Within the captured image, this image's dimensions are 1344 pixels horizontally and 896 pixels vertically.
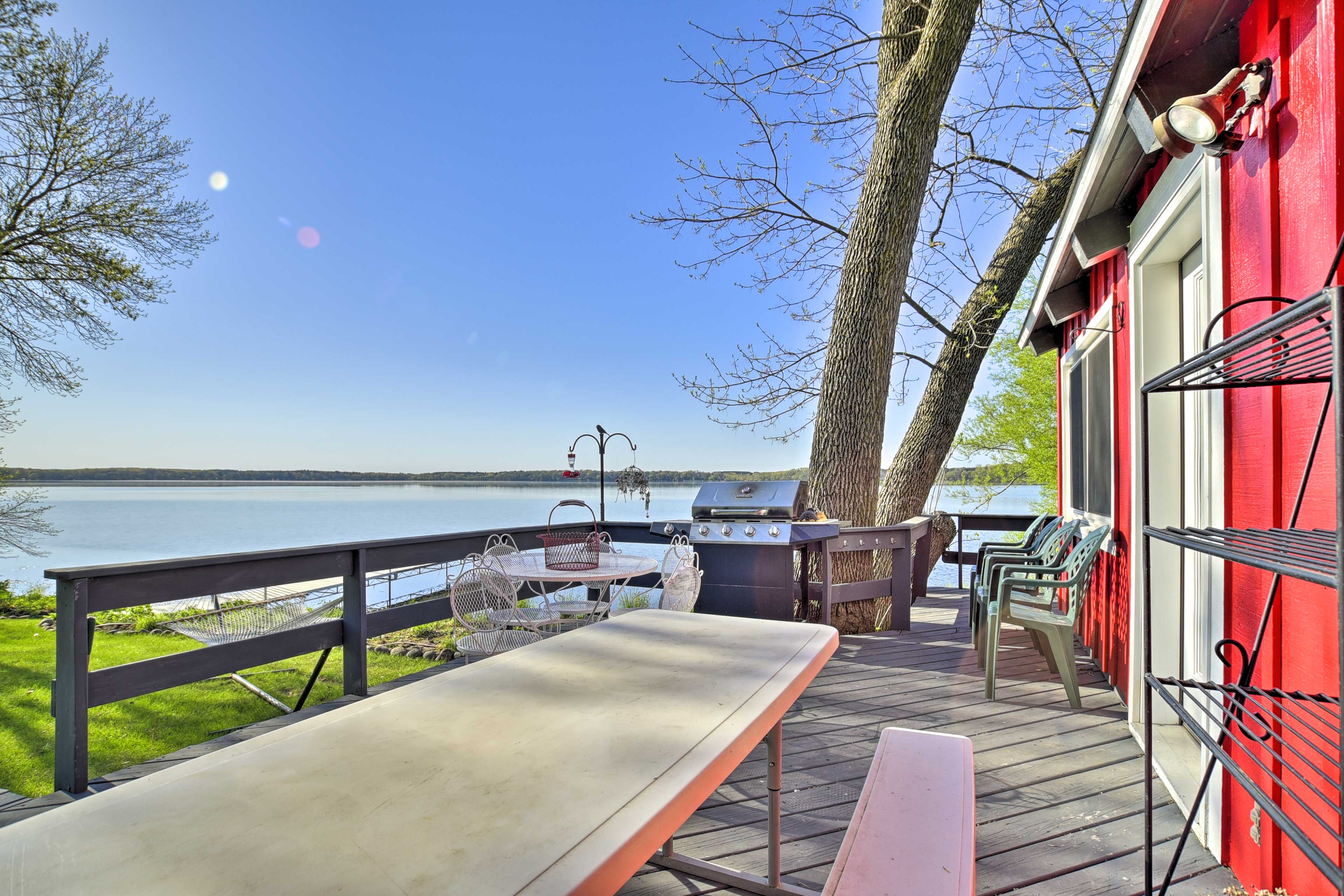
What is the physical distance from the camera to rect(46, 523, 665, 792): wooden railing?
2467mm

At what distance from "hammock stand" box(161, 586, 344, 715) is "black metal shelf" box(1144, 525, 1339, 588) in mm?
3759

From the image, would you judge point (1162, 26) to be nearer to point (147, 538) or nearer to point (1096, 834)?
point (1096, 834)

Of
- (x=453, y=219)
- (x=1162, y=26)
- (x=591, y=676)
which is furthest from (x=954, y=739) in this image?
(x=453, y=219)

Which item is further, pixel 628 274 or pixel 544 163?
pixel 628 274

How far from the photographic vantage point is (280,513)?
33219 mm

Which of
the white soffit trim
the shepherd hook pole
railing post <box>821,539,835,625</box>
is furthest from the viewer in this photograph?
the shepherd hook pole

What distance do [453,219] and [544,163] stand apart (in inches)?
136

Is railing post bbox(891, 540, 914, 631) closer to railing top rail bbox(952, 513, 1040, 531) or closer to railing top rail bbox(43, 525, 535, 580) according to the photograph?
railing top rail bbox(952, 513, 1040, 531)

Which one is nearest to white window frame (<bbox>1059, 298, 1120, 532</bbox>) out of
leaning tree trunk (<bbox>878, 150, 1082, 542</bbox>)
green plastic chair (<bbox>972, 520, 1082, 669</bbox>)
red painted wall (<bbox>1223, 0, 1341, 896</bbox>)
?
green plastic chair (<bbox>972, 520, 1082, 669</bbox>)

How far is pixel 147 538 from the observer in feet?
63.5

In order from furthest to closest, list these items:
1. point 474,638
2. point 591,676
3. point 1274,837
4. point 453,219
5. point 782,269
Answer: point 453,219, point 782,269, point 474,638, point 1274,837, point 591,676

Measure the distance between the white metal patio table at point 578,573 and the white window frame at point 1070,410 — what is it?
265cm

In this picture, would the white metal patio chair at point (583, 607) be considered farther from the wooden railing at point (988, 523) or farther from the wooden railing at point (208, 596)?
the wooden railing at point (988, 523)

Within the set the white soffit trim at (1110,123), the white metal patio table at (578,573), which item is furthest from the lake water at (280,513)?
the white soffit trim at (1110,123)
